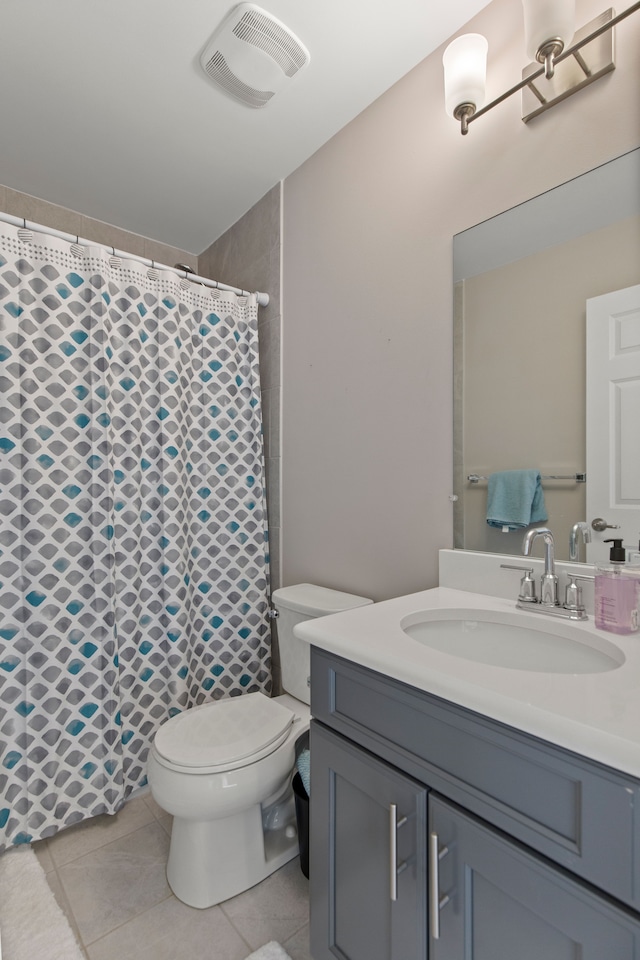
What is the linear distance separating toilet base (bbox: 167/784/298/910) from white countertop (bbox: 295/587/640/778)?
0.75 metres

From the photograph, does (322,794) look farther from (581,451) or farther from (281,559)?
(281,559)

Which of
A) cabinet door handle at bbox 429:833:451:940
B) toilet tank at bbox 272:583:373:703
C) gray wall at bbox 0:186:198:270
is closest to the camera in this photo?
cabinet door handle at bbox 429:833:451:940

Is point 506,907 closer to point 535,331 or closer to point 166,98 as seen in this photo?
point 535,331

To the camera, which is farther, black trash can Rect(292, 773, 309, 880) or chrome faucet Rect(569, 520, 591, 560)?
black trash can Rect(292, 773, 309, 880)

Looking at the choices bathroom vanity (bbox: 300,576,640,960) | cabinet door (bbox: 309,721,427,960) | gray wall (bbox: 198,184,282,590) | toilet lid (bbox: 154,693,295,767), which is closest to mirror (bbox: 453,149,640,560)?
bathroom vanity (bbox: 300,576,640,960)

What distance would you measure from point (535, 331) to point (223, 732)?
1379 mm

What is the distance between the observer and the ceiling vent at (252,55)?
54.8 inches

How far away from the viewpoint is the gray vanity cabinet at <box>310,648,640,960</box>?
60cm

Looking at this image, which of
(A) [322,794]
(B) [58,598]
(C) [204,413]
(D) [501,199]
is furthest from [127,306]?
(A) [322,794]

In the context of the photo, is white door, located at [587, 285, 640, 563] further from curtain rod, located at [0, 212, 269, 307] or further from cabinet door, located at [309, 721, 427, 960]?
curtain rod, located at [0, 212, 269, 307]

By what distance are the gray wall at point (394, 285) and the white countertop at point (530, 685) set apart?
0.55m

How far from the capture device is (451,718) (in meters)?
0.77

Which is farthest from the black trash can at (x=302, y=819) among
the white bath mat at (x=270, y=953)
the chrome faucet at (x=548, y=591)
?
the chrome faucet at (x=548, y=591)

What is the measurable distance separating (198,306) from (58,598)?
4.09ft
